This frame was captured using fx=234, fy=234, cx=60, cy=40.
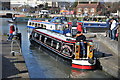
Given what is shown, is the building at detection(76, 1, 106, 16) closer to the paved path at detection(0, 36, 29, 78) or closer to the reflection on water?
the reflection on water

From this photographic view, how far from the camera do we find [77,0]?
88.4 m

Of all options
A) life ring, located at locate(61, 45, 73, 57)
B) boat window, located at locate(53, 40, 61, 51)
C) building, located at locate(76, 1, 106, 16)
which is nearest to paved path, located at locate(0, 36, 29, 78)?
life ring, located at locate(61, 45, 73, 57)

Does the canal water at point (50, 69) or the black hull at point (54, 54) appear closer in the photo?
the canal water at point (50, 69)

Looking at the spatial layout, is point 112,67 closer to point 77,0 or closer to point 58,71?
point 58,71

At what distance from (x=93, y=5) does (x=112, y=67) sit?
236 ft

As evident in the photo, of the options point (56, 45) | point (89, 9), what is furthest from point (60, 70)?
point (89, 9)

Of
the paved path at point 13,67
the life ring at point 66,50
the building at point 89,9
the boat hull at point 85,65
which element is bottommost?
the boat hull at point 85,65

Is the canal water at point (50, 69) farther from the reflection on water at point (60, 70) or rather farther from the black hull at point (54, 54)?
the black hull at point (54, 54)

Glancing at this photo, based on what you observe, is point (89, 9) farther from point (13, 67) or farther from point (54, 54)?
point (13, 67)

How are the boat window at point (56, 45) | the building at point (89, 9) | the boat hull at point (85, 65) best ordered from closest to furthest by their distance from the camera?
the boat hull at point (85, 65) → the boat window at point (56, 45) → the building at point (89, 9)

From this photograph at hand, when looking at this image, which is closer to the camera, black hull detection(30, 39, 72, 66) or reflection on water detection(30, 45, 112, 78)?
reflection on water detection(30, 45, 112, 78)

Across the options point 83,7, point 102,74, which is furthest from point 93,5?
point 102,74

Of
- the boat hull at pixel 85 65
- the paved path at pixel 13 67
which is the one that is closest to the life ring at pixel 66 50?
the boat hull at pixel 85 65

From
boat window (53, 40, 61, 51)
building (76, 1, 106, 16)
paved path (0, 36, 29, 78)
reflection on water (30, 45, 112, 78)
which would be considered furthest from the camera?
building (76, 1, 106, 16)
